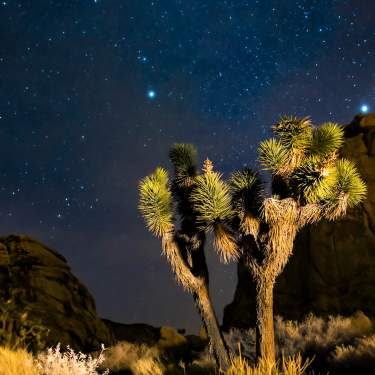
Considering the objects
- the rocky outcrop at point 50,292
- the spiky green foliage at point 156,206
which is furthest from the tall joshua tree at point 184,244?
the rocky outcrop at point 50,292

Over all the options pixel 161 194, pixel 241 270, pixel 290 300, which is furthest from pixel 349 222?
pixel 161 194

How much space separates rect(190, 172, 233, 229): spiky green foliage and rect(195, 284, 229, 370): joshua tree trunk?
1619 mm

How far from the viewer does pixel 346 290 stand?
56.4ft

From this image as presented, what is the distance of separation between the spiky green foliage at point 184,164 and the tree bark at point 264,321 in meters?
3.24

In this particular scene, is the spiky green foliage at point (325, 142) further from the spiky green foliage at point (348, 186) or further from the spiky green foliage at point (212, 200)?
the spiky green foliage at point (212, 200)

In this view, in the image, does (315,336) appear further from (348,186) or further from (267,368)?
(267,368)

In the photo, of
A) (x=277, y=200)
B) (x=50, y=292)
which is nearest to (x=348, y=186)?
(x=277, y=200)

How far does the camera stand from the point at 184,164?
479 inches

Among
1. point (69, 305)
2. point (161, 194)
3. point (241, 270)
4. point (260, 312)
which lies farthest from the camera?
point (241, 270)

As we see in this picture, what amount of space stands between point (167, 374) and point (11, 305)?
5354 mm

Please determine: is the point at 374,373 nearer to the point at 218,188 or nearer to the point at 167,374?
the point at 167,374

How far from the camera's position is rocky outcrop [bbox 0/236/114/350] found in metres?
13.3

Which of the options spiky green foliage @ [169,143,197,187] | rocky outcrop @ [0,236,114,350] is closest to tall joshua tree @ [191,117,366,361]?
spiky green foliage @ [169,143,197,187]

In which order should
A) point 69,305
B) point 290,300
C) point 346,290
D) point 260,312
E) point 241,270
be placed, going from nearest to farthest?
point 260,312
point 69,305
point 346,290
point 290,300
point 241,270
